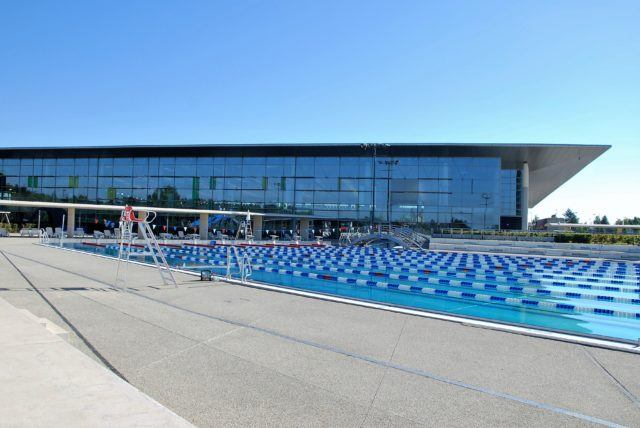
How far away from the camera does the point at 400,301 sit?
493 inches

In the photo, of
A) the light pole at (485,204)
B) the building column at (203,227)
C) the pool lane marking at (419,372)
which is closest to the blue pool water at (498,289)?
the pool lane marking at (419,372)

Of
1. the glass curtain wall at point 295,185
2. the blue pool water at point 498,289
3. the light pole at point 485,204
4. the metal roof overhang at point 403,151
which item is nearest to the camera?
the blue pool water at point 498,289

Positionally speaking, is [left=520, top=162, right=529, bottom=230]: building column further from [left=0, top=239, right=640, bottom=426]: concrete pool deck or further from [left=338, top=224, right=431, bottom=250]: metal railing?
[left=0, top=239, right=640, bottom=426]: concrete pool deck

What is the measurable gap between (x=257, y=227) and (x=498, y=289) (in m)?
33.4

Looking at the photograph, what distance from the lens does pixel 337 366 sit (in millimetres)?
5160

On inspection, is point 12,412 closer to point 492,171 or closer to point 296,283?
point 296,283

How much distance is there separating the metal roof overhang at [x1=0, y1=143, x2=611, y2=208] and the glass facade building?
0.14 meters

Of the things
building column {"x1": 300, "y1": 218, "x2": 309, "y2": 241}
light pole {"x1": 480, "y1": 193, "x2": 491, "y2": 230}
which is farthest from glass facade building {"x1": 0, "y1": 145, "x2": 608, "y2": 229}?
building column {"x1": 300, "y1": 218, "x2": 309, "y2": 241}

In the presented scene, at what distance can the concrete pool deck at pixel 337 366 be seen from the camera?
152 inches

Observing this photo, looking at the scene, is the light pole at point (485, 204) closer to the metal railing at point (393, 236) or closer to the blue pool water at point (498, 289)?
the metal railing at point (393, 236)

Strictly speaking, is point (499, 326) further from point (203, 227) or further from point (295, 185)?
point (295, 185)

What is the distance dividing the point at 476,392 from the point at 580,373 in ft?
5.32

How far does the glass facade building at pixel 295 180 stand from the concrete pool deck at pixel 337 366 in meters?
35.9

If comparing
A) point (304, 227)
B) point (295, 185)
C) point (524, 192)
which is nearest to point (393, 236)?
point (304, 227)
